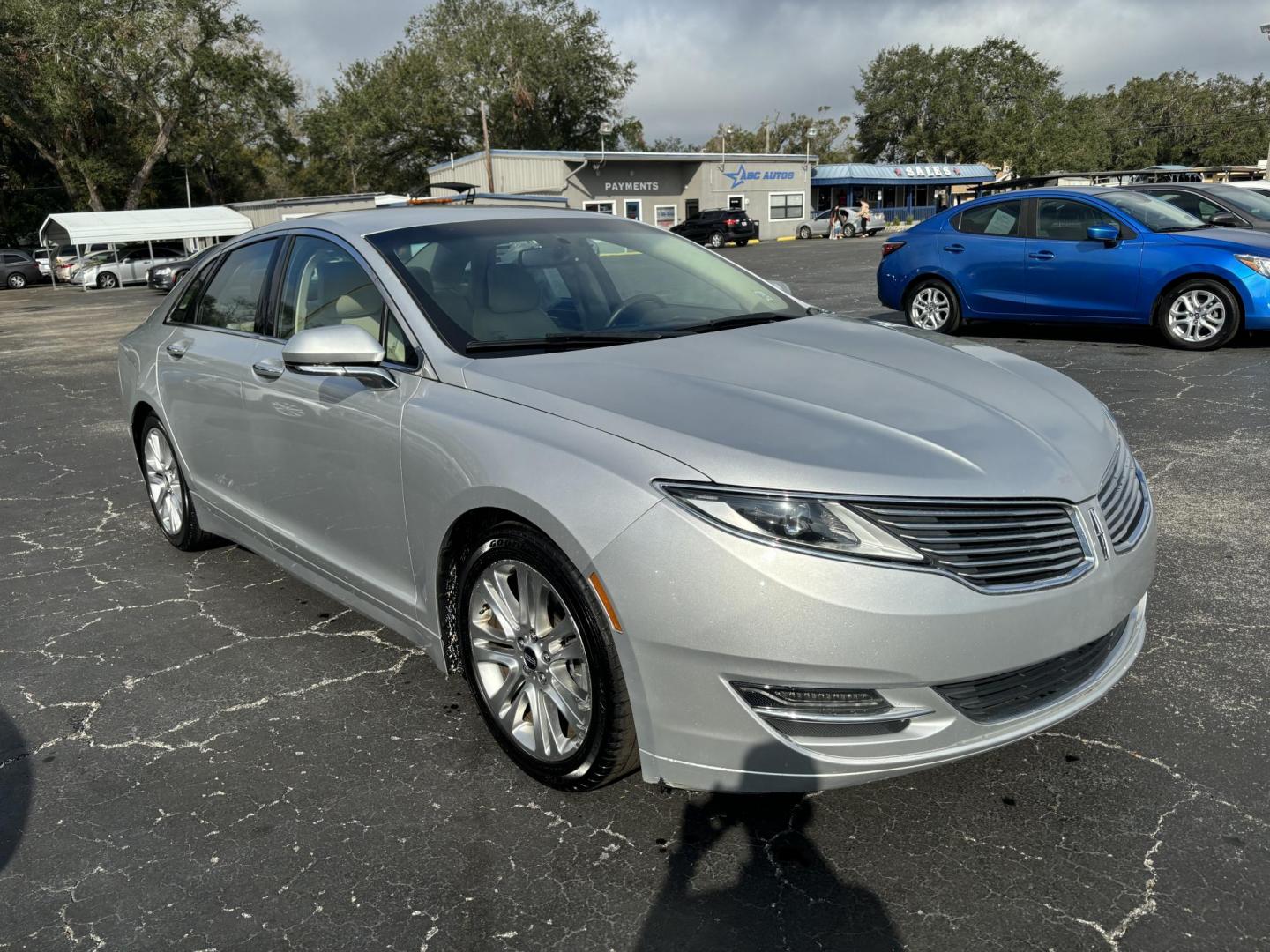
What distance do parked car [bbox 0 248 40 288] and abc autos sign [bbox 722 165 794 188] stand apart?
31401mm

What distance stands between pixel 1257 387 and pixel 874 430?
21.4ft

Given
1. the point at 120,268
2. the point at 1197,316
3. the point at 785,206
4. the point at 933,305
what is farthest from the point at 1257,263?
the point at 785,206

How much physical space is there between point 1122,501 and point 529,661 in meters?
1.69

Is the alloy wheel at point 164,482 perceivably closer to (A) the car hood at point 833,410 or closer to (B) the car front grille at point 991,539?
(A) the car hood at point 833,410

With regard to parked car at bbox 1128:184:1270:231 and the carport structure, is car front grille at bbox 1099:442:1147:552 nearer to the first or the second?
parked car at bbox 1128:184:1270:231

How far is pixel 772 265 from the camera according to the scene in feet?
Result: 91.9

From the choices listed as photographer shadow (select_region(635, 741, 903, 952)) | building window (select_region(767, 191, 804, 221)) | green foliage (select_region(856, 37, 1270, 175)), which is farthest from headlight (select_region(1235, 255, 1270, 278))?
green foliage (select_region(856, 37, 1270, 175))

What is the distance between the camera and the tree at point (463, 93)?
55.6m

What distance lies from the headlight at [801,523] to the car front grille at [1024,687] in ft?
1.18

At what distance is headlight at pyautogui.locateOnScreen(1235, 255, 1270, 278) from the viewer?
863cm

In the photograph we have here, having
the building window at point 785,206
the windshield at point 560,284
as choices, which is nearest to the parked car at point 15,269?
the building window at point 785,206

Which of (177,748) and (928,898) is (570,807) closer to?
(928,898)

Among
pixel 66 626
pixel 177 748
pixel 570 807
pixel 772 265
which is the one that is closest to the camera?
pixel 570 807

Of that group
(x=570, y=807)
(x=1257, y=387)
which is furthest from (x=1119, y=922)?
(x=1257, y=387)
